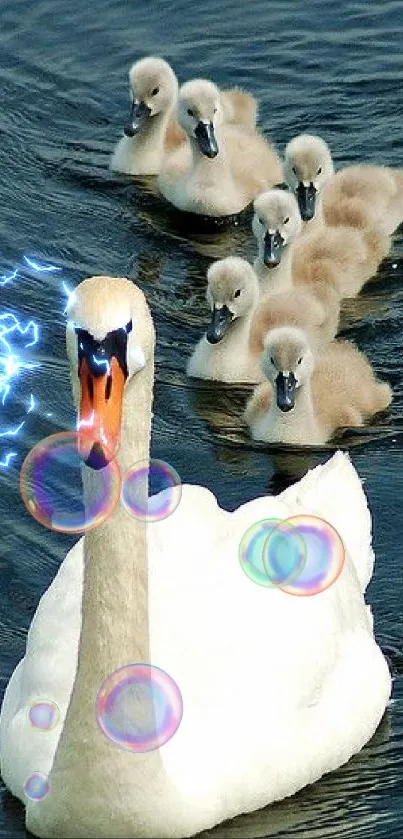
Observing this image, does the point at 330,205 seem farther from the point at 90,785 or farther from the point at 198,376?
the point at 90,785

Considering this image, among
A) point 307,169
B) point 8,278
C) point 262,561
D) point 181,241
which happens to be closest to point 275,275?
point 307,169

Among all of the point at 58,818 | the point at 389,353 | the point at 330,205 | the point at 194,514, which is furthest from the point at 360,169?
the point at 58,818

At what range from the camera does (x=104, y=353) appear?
16.4 feet

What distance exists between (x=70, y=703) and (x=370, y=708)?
1.25m

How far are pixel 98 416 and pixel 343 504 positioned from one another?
234 cm

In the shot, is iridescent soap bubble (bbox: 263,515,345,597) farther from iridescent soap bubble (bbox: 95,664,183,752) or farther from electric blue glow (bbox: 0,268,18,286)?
electric blue glow (bbox: 0,268,18,286)

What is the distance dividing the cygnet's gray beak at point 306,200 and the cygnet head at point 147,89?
1150 mm

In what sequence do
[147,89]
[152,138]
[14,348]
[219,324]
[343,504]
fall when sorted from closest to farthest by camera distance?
[343,504]
[219,324]
[14,348]
[147,89]
[152,138]

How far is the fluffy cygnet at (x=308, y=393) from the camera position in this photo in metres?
8.47

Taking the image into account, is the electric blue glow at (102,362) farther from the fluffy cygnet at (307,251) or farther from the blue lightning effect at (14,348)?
the fluffy cygnet at (307,251)

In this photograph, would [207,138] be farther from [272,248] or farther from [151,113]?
[272,248]

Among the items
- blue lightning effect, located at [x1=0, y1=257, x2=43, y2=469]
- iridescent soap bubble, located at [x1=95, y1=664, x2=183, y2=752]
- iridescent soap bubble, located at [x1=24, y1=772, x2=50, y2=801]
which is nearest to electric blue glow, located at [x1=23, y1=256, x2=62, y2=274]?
blue lightning effect, located at [x1=0, y1=257, x2=43, y2=469]

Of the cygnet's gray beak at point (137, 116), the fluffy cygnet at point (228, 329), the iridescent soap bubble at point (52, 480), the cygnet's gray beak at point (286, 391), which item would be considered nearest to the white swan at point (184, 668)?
the iridescent soap bubble at point (52, 480)

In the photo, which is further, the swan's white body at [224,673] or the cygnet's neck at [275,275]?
the cygnet's neck at [275,275]
